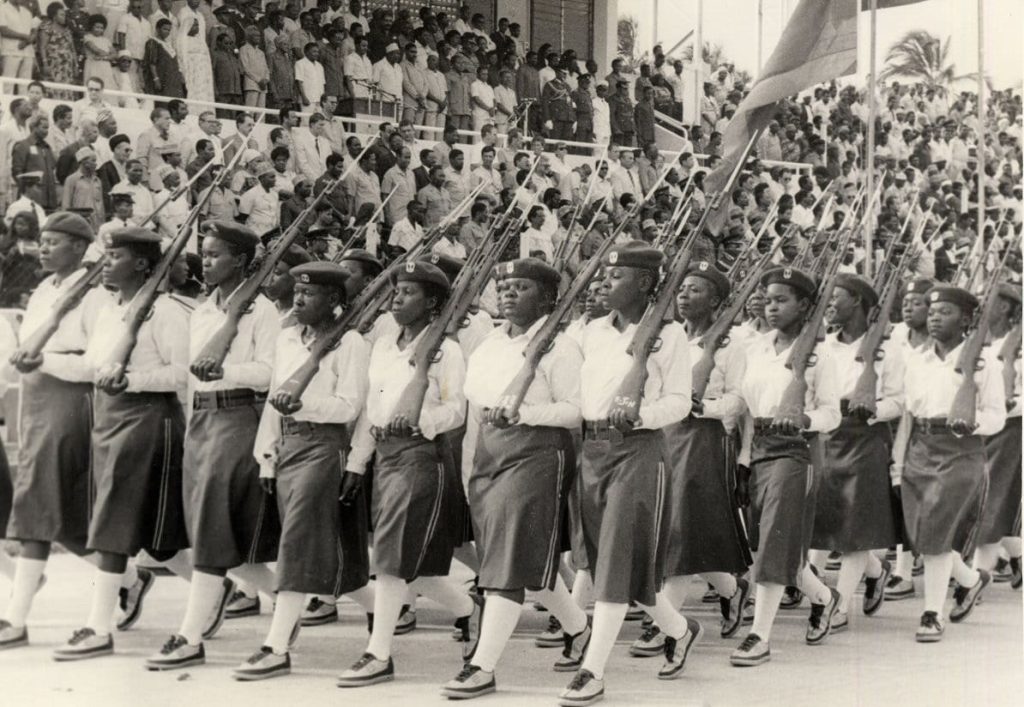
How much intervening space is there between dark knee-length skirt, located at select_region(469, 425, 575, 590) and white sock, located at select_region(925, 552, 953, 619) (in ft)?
7.75

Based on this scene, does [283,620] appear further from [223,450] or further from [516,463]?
[516,463]

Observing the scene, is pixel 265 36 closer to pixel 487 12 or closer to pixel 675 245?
pixel 487 12

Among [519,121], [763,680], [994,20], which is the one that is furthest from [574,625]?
[994,20]

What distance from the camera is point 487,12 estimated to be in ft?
26.7

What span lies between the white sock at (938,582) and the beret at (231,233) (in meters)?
3.85

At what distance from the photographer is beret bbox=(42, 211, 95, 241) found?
619cm

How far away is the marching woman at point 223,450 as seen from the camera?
6.11m

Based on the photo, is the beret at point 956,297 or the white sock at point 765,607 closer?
the white sock at point 765,607

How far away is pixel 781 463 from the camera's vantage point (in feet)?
22.2

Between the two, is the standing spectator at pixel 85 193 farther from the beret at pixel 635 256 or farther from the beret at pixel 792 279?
the beret at pixel 792 279

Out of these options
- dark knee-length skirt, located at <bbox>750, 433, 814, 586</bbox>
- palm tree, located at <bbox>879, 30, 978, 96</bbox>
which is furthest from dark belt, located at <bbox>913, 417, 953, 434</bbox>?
palm tree, located at <bbox>879, 30, 978, 96</bbox>

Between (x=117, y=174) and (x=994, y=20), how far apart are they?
180 inches

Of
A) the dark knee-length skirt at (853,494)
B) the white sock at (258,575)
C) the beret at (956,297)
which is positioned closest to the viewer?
the white sock at (258,575)

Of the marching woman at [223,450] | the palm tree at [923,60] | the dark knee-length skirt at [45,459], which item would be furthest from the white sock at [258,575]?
the palm tree at [923,60]
